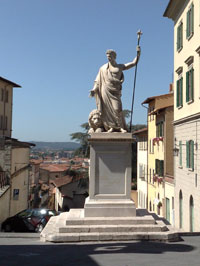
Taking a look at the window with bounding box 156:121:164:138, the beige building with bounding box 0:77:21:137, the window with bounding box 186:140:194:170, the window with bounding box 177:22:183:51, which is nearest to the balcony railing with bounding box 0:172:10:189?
the window with bounding box 156:121:164:138

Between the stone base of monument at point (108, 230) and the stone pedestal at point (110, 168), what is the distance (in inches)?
25.2

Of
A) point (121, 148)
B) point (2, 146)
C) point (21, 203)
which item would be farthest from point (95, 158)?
point (21, 203)

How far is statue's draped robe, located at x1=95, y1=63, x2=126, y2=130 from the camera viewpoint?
9656mm

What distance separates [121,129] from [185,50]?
1153 cm

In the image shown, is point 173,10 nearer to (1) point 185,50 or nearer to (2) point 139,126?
(1) point 185,50

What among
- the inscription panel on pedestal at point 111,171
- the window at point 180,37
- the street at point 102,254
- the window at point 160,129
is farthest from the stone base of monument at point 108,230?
the window at point 160,129

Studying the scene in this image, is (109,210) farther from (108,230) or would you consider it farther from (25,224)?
(25,224)

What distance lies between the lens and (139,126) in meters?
50.7

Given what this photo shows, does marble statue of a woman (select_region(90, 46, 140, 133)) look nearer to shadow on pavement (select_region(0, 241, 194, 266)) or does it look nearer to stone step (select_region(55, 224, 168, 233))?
stone step (select_region(55, 224, 168, 233))

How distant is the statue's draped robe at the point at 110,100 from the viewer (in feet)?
31.7

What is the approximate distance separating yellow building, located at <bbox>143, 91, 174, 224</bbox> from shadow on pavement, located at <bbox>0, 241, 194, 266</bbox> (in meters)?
17.4

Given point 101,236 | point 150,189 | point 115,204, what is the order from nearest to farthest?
1. point 101,236
2. point 115,204
3. point 150,189

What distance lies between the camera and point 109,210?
29.5 feet

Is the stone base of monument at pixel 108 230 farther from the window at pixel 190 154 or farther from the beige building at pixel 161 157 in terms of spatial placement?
the beige building at pixel 161 157
